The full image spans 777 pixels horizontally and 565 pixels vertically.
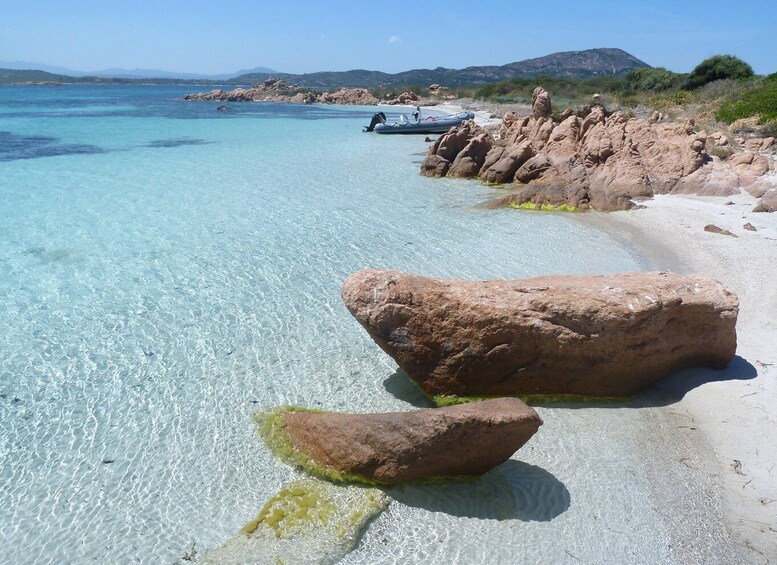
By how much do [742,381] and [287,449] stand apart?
16.1 feet

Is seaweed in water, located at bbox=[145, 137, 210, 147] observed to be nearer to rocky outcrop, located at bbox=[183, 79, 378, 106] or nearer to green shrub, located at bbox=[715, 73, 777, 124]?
green shrub, located at bbox=[715, 73, 777, 124]

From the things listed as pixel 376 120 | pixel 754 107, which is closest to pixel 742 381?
pixel 754 107

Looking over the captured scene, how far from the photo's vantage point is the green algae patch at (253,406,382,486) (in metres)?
5.12

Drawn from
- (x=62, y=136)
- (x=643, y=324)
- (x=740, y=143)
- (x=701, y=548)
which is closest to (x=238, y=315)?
(x=643, y=324)

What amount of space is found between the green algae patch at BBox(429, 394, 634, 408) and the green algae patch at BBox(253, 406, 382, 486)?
4.23 feet

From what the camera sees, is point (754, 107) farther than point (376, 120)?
No

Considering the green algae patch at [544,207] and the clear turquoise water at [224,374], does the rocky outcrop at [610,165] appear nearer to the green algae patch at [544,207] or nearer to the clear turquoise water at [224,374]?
the green algae patch at [544,207]

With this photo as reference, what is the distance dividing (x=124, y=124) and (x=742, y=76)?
40337 mm

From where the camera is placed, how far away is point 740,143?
847 inches

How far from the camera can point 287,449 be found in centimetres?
557

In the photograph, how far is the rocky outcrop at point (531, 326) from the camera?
616cm

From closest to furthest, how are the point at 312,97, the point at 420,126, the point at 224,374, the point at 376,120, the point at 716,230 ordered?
the point at 224,374 < the point at 716,230 < the point at 420,126 < the point at 376,120 < the point at 312,97

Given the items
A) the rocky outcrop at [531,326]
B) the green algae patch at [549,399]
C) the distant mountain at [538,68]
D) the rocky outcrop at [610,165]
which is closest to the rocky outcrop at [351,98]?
the rocky outcrop at [610,165]

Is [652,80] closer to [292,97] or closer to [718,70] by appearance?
[718,70]
